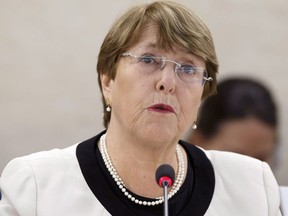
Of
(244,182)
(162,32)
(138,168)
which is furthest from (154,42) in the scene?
(244,182)

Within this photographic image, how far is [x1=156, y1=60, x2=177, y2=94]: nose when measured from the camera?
256cm

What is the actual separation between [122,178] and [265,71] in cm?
234

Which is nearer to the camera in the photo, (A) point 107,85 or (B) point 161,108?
(B) point 161,108

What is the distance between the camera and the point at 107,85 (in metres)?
2.78

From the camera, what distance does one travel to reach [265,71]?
191 inches

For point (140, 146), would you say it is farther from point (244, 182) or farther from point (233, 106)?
point (233, 106)

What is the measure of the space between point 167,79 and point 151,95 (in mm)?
78

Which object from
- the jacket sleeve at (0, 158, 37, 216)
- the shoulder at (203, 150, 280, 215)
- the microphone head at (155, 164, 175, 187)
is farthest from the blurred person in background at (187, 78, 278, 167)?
the microphone head at (155, 164, 175, 187)

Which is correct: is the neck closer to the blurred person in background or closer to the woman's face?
the woman's face

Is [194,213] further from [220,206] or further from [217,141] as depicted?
[217,141]

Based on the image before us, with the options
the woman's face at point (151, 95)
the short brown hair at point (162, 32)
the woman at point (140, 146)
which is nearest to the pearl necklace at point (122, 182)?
the woman at point (140, 146)

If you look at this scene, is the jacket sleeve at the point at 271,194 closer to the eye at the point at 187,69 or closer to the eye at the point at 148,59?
the eye at the point at 187,69

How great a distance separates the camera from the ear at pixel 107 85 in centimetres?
275

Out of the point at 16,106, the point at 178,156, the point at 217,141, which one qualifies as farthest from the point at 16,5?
the point at 178,156
